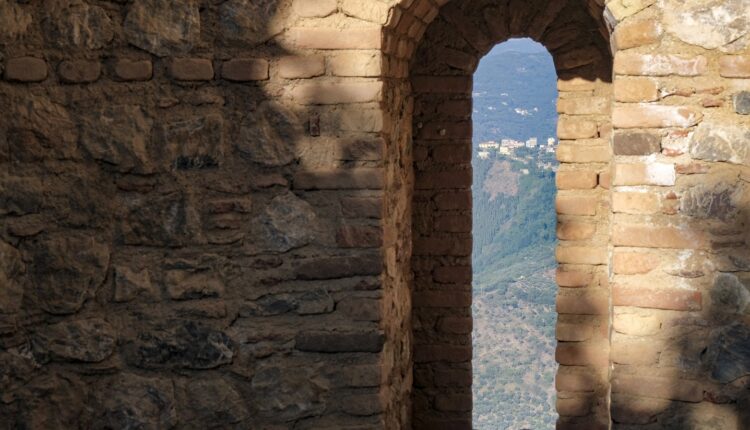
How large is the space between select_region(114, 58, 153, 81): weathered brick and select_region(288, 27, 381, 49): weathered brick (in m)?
0.53

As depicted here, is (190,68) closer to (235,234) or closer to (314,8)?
(314,8)

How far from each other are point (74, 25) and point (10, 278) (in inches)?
37.2

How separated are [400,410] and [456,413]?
0.80 metres

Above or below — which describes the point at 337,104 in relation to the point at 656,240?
above

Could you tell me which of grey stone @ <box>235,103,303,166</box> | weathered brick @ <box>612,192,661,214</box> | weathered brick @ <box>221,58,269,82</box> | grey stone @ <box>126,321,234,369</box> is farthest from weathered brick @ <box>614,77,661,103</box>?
grey stone @ <box>126,321,234,369</box>

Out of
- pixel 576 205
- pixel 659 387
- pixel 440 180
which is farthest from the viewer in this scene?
pixel 440 180

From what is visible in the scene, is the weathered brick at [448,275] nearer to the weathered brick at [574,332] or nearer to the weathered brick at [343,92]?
the weathered brick at [574,332]

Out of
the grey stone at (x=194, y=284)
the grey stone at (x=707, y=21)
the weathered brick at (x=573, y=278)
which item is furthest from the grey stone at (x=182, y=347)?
the weathered brick at (x=573, y=278)

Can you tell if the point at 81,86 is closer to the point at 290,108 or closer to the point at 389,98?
the point at 290,108

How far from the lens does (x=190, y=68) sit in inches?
141

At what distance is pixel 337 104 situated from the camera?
357 centimetres

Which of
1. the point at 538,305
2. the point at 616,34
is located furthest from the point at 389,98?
the point at 538,305

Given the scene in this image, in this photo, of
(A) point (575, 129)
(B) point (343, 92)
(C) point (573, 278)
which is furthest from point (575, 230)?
(B) point (343, 92)

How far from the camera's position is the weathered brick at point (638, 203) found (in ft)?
11.3
